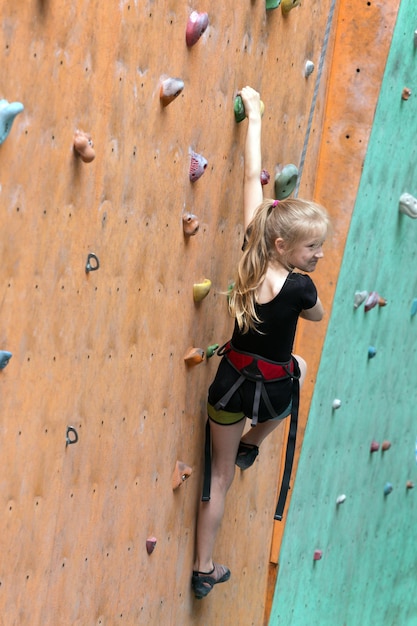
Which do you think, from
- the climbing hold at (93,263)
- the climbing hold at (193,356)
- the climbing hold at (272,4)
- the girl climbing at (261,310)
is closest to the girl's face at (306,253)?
the girl climbing at (261,310)

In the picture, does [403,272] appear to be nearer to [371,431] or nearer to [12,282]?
[371,431]

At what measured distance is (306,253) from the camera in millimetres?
3438

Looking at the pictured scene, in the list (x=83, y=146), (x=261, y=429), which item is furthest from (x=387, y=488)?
(x=83, y=146)

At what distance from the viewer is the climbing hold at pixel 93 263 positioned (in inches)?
115

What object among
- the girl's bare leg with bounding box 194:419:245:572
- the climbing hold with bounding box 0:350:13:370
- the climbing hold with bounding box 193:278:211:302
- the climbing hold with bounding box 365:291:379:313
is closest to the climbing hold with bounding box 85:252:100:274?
the climbing hold with bounding box 0:350:13:370

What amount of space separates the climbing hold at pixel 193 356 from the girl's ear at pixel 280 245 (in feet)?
1.37

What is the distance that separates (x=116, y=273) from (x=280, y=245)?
59 cm

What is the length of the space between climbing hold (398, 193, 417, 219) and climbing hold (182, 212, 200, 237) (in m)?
1.54

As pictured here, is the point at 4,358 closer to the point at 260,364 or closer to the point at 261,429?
the point at 260,364

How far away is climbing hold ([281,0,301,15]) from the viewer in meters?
3.76

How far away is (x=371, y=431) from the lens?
17.3ft

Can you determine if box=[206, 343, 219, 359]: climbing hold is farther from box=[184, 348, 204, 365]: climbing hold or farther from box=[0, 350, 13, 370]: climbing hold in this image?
box=[0, 350, 13, 370]: climbing hold

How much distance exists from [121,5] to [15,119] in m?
0.52

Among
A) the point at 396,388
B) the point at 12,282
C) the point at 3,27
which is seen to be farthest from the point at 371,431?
the point at 3,27
